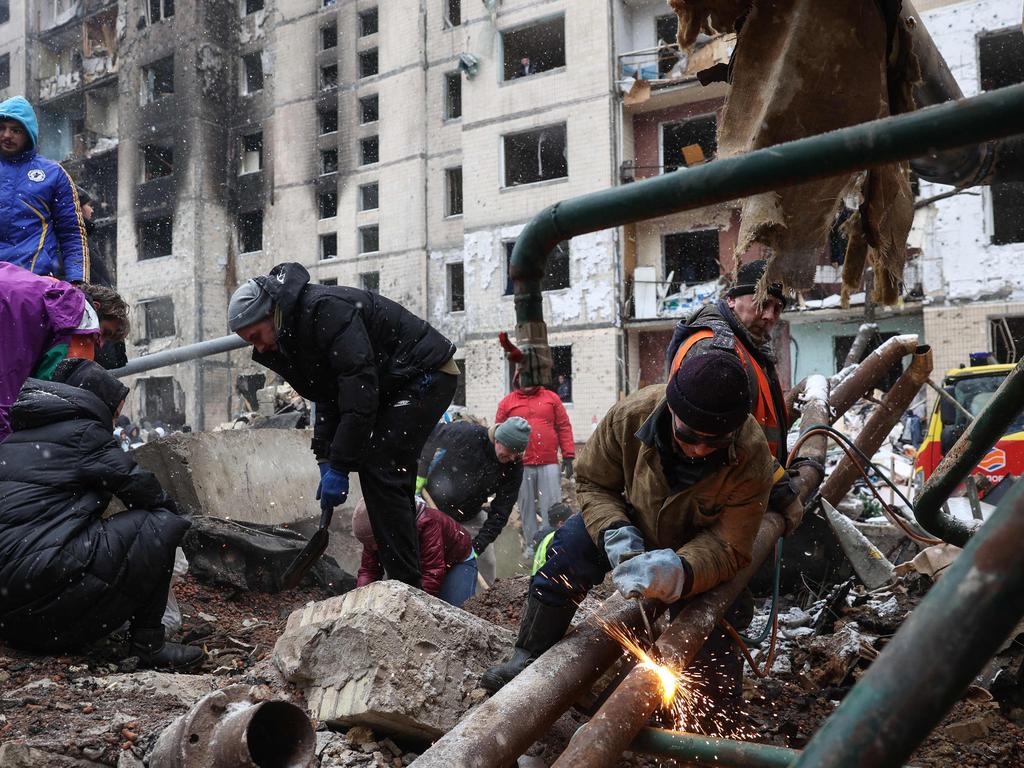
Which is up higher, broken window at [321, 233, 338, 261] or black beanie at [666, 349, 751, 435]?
broken window at [321, 233, 338, 261]

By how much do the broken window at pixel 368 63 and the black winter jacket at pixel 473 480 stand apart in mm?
21994

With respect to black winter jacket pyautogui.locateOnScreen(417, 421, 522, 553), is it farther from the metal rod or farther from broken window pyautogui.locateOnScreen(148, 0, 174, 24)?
broken window pyautogui.locateOnScreen(148, 0, 174, 24)

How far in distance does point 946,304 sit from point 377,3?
18.6m

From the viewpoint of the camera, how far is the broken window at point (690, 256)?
1883 cm

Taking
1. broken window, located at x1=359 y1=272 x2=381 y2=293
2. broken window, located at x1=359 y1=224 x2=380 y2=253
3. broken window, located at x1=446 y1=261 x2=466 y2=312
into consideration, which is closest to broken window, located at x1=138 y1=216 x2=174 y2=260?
broken window, located at x1=359 y1=224 x2=380 y2=253

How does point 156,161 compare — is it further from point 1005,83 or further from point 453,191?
point 1005,83

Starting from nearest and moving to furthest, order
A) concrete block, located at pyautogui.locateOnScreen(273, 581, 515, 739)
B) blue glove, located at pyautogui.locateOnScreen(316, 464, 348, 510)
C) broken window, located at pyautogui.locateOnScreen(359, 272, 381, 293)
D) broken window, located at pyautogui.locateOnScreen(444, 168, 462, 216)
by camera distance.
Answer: concrete block, located at pyautogui.locateOnScreen(273, 581, 515, 739) → blue glove, located at pyautogui.locateOnScreen(316, 464, 348, 510) → broken window, located at pyautogui.locateOnScreen(444, 168, 462, 216) → broken window, located at pyautogui.locateOnScreen(359, 272, 381, 293)

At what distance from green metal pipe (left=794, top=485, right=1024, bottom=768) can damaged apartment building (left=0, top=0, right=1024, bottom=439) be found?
11380 millimetres

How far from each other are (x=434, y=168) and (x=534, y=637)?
21577mm

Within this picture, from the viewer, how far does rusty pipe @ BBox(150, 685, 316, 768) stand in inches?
79.8

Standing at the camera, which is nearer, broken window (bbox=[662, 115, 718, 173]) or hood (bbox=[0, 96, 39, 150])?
hood (bbox=[0, 96, 39, 150])

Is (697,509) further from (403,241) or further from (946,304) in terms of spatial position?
(403,241)

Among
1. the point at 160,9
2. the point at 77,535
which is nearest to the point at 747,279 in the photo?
the point at 77,535

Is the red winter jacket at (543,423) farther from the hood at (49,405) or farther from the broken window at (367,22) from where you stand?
the broken window at (367,22)
